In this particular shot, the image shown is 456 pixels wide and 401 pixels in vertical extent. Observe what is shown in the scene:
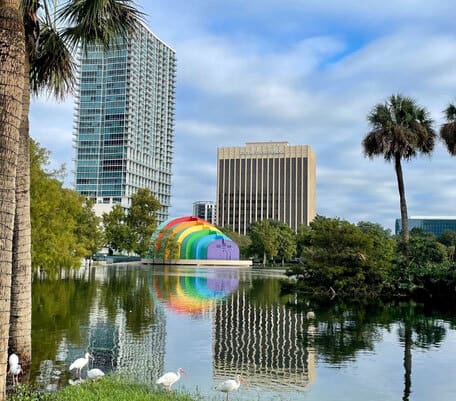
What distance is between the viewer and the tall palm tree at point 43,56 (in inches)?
417

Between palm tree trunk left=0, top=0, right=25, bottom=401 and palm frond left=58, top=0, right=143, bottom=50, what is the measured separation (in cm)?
289

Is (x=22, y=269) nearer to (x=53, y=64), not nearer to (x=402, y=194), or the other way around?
(x=53, y=64)

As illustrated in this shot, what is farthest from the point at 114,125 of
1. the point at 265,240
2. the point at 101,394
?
the point at 101,394

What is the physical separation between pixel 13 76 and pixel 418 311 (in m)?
24.4

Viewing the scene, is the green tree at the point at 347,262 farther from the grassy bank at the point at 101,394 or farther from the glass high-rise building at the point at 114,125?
the glass high-rise building at the point at 114,125

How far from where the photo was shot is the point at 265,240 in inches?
3930

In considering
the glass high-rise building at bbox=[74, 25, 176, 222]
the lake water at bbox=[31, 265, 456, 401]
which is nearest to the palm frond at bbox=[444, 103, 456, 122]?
the lake water at bbox=[31, 265, 456, 401]

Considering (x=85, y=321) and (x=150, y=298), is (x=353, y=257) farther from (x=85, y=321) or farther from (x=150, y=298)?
(x=85, y=321)

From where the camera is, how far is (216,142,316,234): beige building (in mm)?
179750

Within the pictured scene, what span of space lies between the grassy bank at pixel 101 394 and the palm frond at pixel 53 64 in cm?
639

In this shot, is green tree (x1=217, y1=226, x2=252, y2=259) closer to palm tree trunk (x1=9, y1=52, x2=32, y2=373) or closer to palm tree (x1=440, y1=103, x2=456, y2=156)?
palm tree (x1=440, y1=103, x2=456, y2=156)

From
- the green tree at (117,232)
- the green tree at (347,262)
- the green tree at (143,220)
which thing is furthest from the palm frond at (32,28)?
the green tree at (143,220)

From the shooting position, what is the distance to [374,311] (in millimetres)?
26328

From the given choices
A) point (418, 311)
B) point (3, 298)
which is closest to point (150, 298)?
point (418, 311)
